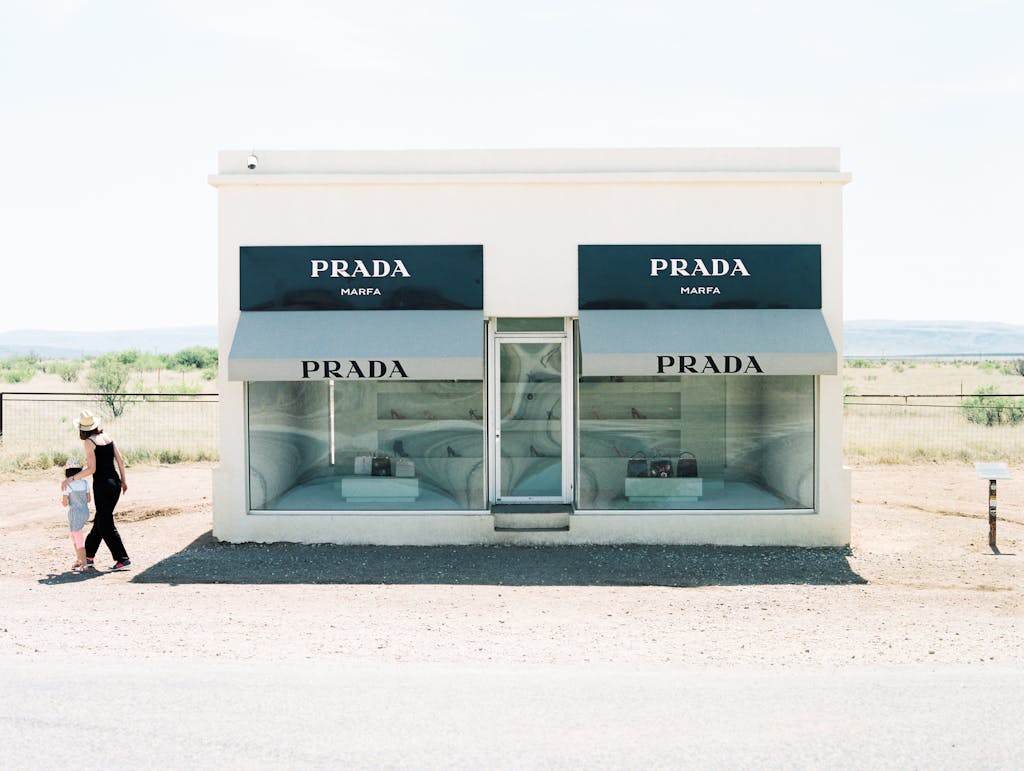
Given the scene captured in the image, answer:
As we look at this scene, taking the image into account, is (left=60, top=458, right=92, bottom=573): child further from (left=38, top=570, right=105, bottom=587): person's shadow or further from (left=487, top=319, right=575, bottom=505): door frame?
(left=487, top=319, right=575, bottom=505): door frame

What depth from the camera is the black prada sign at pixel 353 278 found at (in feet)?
40.3

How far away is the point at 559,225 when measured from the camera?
12273mm

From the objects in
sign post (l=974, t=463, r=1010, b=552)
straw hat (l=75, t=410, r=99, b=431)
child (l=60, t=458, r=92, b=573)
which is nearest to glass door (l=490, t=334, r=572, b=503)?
straw hat (l=75, t=410, r=99, b=431)

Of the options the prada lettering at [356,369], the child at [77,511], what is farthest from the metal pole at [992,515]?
the child at [77,511]

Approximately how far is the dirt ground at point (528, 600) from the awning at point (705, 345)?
215cm

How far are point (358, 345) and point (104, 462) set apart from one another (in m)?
3.02

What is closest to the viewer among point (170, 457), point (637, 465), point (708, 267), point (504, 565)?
point (504, 565)

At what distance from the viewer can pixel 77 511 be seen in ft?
35.9

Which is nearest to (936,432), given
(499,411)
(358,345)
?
(499,411)

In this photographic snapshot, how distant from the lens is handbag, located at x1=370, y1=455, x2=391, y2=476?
1281 cm

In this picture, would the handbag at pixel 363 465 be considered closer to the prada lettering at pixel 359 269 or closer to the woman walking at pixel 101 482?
the prada lettering at pixel 359 269

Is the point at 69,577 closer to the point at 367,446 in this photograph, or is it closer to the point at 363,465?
the point at 363,465

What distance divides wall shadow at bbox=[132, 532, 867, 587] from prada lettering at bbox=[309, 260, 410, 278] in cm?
324

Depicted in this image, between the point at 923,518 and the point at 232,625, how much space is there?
9807 millimetres
